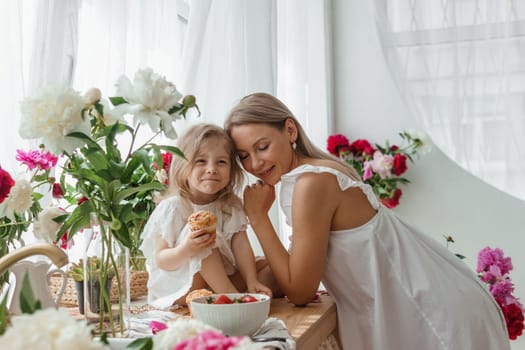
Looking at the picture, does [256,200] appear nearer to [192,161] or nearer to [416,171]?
[192,161]

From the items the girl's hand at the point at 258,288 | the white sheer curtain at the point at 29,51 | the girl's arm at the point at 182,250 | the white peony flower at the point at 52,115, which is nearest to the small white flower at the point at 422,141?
the girl's hand at the point at 258,288

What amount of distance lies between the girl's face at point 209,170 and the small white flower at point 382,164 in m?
1.77

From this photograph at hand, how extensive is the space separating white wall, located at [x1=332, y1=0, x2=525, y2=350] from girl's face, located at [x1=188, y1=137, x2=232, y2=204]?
1988mm

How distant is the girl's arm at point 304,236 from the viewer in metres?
1.68

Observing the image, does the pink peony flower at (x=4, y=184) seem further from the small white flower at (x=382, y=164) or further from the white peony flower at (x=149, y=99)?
the small white flower at (x=382, y=164)

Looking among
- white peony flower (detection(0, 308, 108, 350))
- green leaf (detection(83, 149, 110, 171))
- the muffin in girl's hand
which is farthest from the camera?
the muffin in girl's hand

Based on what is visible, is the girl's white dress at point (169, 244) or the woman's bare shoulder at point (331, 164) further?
the woman's bare shoulder at point (331, 164)

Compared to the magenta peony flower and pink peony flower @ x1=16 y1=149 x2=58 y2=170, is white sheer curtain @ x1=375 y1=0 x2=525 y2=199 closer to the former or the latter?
the magenta peony flower

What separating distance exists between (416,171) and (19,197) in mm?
2632

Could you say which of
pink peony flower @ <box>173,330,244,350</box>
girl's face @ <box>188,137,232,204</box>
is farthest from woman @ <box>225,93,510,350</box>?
pink peony flower @ <box>173,330,244,350</box>

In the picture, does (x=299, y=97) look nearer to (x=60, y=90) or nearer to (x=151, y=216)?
(x=151, y=216)

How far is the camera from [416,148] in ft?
11.1

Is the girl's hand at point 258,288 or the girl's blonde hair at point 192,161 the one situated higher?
the girl's blonde hair at point 192,161

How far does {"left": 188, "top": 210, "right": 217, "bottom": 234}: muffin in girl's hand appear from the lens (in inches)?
59.8
